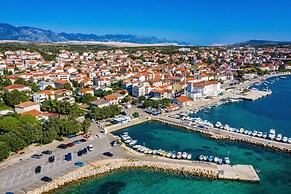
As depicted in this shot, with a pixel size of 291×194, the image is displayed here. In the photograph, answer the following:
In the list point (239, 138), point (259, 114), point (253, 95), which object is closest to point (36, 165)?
point (239, 138)

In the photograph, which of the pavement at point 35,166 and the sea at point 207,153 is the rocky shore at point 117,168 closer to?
the sea at point 207,153

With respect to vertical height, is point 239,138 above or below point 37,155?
above

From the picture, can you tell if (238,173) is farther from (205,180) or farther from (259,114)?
(259,114)

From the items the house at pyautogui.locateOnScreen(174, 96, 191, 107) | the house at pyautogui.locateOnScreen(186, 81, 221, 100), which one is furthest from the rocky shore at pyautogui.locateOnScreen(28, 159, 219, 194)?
the house at pyautogui.locateOnScreen(186, 81, 221, 100)

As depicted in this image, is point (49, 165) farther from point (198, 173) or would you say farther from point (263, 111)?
point (263, 111)

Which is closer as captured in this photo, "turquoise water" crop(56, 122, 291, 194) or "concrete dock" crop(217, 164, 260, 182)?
"turquoise water" crop(56, 122, 291, 194)

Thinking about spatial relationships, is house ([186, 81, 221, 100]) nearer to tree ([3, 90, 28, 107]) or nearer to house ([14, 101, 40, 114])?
house ([14, 101, 40, 114])

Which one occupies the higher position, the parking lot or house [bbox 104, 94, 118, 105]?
house [bbox 104, 94, 118, 105]

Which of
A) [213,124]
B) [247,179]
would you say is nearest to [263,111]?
[213,124]
